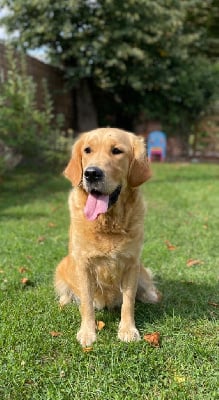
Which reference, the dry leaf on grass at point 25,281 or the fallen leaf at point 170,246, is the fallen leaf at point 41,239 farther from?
the fallen leaf at point 170,246

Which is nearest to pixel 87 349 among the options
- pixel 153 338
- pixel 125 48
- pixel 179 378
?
pixel 153 338

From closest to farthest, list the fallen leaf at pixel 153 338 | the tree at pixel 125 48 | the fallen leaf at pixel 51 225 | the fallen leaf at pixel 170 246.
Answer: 1. the fallen leaf at pixel 153 338
2. the fallen leaf at pixel 170 246
3. the fallen leaf at pixel 51 225
4. the tree at pixel 125 48

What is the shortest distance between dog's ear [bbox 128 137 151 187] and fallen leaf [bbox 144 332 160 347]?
3.71ft

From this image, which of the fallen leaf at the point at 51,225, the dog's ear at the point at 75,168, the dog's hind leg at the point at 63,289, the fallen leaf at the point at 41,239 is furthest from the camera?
the fallen leaf at the point at 51,225

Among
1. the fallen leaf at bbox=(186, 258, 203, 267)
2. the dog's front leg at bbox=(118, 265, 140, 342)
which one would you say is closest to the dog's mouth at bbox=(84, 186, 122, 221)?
the dog's front leg at bbox=(118, 265, 140, 342)

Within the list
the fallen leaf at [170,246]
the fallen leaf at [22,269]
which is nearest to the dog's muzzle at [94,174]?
the fallen leaf at [22,269]

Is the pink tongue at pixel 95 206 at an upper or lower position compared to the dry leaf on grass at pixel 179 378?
upper

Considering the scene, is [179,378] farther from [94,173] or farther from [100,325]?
[94,173]

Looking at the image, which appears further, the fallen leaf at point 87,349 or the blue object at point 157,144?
the blue object at point 157,144

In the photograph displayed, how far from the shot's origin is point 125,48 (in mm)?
12945

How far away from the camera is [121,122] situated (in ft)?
57.9

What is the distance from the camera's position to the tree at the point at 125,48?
491 inches

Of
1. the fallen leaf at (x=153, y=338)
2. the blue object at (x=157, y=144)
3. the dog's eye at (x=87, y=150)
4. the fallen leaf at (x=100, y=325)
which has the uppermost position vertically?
the dog's eye at (x=87, y=150)

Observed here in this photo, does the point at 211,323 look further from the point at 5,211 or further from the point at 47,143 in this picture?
the point at 47,143
